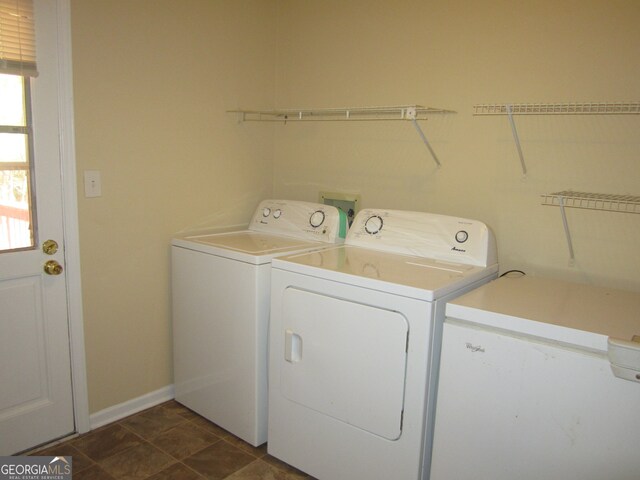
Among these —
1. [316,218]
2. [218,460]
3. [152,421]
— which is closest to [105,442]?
[152,421]

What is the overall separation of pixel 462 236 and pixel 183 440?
1573mm

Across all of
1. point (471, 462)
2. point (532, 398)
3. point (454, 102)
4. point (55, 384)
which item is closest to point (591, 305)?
point (532, 398)

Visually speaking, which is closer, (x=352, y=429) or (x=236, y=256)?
(x=352, y=429)

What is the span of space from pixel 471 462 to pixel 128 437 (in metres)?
1.54

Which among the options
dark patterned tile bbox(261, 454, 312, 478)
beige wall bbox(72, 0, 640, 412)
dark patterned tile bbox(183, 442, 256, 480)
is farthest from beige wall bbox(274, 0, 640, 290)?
dark patterned tile bbox(183, 442, 256, 480)

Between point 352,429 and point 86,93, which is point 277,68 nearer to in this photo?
point 86,93

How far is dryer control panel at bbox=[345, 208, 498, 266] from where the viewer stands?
2098 mm

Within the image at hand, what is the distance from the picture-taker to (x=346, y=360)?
6.05 feet

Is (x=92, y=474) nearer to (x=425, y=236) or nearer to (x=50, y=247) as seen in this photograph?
(x=50, y=247)

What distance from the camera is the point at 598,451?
4.57 feet

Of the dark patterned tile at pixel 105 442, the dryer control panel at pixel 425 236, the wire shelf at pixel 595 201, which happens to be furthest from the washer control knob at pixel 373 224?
the dark patterned tile at pixel 105 442

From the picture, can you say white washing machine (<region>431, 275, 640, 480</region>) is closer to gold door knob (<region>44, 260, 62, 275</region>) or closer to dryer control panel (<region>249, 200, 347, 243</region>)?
dryer control panel (<region>249, 200, 347, 243</region>)

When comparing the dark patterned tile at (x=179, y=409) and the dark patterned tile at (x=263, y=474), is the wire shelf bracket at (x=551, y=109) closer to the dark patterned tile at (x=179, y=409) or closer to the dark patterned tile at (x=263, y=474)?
the dark patterned tile at (x=263, y=474)

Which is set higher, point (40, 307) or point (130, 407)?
point (40, 307)
